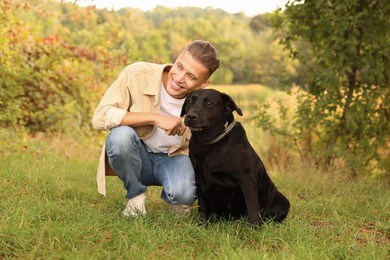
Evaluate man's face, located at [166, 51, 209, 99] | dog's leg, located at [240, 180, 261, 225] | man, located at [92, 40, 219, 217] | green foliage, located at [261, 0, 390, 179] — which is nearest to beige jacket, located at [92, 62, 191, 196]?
man, located at [92, 40, 219, 217]

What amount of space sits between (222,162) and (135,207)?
75 cm

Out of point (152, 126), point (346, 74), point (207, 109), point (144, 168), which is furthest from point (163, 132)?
point (346, 74)

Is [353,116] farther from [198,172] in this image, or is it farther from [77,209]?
[77,209]

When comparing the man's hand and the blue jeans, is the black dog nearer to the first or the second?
the man's hand

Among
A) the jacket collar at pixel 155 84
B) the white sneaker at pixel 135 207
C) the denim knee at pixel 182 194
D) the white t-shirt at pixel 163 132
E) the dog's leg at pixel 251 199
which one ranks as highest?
the jacket collar at pixel 155 84

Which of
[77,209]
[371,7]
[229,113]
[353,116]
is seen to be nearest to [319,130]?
[353,116]

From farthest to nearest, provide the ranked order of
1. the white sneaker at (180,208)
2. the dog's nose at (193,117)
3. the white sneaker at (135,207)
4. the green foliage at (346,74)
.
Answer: the green foliage at (346,74), the white sneaker at (180,208), the white sneaker at (135,207), the dog's nose at (193,117)

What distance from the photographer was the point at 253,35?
6291cm

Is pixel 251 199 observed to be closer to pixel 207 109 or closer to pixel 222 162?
pixel 222 162

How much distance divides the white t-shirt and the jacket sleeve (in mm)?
263

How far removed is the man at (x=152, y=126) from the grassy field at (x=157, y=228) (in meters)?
0.22

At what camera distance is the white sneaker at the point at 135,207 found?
317 cm

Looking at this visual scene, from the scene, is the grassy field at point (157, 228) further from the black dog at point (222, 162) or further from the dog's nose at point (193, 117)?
the dog's nose at point (193, 117)

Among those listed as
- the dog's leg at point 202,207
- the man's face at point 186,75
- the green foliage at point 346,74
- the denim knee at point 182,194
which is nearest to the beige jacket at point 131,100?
the man's face at point 186,75
